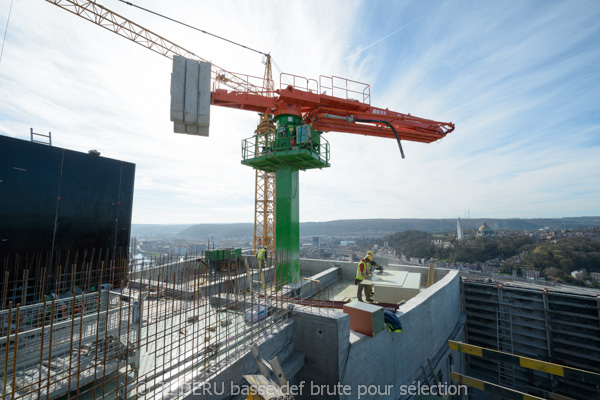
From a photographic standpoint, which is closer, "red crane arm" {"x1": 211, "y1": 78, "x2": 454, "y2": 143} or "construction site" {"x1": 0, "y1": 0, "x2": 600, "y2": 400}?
"construction site" {"x1": 0, "y1": 0, "x2": 600, "y2": 400}

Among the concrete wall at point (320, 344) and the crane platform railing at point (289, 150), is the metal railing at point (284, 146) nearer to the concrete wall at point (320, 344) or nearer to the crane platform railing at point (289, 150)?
the crane platform railing at point (289, 150)

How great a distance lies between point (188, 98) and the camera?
10.5 m

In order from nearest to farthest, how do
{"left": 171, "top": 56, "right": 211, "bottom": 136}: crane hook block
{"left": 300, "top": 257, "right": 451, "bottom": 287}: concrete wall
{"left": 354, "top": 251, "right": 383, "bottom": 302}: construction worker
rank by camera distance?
1. {"left": 171, "top": 56, "right": 211, "bottom": 136}: crane hook block
2. {"left": 354, "top": 251, "right": 383, "bottom": 302}: construction worker
3. {"left": 300, "top": 257, "right": 451, "bottom": 287}: concrete wall

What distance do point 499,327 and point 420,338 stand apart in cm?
672

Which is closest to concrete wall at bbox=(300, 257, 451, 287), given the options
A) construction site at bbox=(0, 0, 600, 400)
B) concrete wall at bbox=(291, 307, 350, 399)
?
construction site at bbox=(0, 0, 600, 400)

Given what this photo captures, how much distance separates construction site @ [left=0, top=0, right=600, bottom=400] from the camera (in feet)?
15.6

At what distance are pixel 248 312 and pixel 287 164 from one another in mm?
7506

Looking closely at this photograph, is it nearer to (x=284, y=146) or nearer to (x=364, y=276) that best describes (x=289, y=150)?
(x=284, y=146)

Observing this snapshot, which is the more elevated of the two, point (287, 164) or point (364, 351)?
point (287, 164)

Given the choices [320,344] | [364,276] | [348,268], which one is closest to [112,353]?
[320,344]

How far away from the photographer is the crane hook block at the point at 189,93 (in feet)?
33.9

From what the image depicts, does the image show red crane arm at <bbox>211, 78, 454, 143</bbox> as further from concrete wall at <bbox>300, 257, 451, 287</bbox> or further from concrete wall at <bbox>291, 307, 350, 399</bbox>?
concrete wall at <bbox>291, 307, 350, 399</bbox>

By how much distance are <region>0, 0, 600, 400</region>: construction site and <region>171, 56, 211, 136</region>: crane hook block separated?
51mm

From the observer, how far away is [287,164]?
42.1ft
